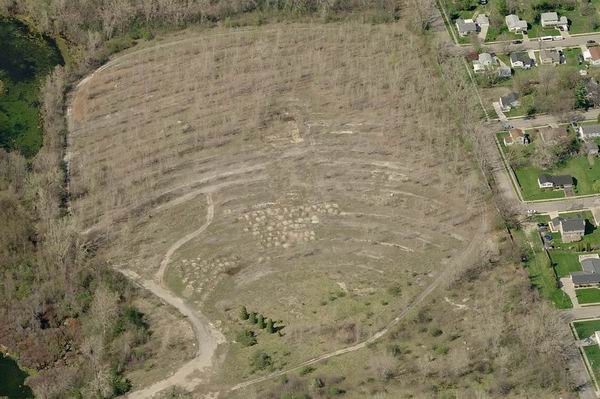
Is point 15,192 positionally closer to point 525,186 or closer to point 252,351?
point 252,351

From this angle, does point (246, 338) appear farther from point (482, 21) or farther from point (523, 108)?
point (482, 21)

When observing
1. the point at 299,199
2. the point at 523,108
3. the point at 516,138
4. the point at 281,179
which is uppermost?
the point at 523,108

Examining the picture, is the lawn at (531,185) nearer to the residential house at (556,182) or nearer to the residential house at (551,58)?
the residential house at (556,182)

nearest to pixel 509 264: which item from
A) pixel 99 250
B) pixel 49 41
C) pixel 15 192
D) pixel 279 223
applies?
pixel 279 223

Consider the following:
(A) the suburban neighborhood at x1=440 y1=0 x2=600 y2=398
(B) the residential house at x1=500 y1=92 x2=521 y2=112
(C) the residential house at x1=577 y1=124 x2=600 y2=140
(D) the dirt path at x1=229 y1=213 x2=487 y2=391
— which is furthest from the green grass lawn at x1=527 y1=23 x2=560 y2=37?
(D) the dirt path at x1=229 y1=213 x2=487 y2=391

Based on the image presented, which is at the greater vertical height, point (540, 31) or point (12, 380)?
point (540, 31)

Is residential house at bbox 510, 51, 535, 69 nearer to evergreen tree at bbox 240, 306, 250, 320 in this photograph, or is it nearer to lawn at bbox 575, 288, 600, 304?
lawn at bbox 575, 288, 600, 304

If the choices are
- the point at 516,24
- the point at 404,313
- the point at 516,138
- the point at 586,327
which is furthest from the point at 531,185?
the point at 516,24
